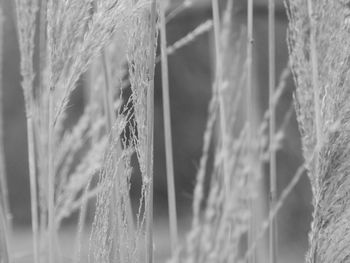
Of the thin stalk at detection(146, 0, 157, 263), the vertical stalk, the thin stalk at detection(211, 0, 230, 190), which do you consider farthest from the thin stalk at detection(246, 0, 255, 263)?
the thin stalk at detection(146, 0, 157, 263)

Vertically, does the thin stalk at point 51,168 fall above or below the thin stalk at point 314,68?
below

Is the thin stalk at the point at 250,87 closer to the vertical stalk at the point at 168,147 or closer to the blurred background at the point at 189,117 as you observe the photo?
the vertical stalk at the point at 168,147

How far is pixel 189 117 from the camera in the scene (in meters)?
3.65

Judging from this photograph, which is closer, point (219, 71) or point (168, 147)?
point (168, 147)

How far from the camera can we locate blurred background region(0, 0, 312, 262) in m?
2.92

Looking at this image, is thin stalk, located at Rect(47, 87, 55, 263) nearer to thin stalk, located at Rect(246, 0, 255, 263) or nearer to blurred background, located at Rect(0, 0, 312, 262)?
thin stalk, located at Rect(246, 0, 255, 263)

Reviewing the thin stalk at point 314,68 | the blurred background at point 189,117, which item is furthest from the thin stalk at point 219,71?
the blurred background at point 189,117

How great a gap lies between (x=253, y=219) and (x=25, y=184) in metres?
2.83

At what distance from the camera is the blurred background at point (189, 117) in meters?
2.92

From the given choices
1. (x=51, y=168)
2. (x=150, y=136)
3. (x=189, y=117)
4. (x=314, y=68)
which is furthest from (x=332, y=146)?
(x=189, y=117)

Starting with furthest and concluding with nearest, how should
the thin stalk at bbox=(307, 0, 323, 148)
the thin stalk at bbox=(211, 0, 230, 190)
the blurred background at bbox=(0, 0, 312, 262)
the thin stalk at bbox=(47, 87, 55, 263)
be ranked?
the blurred background at bbox=(0, 0, 312, 262), the thin stalk at bbox=(211, 0, 230, 190), the thin stalk at bbox=(307, 0, 323, 148), the thin stalk at bbox=(47, 87, 55, 263)

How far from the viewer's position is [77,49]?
927mm

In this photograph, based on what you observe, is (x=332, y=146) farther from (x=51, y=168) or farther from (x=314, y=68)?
(x=51, y=168)

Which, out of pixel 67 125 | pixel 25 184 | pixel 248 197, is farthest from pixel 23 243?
pixel 248 197
